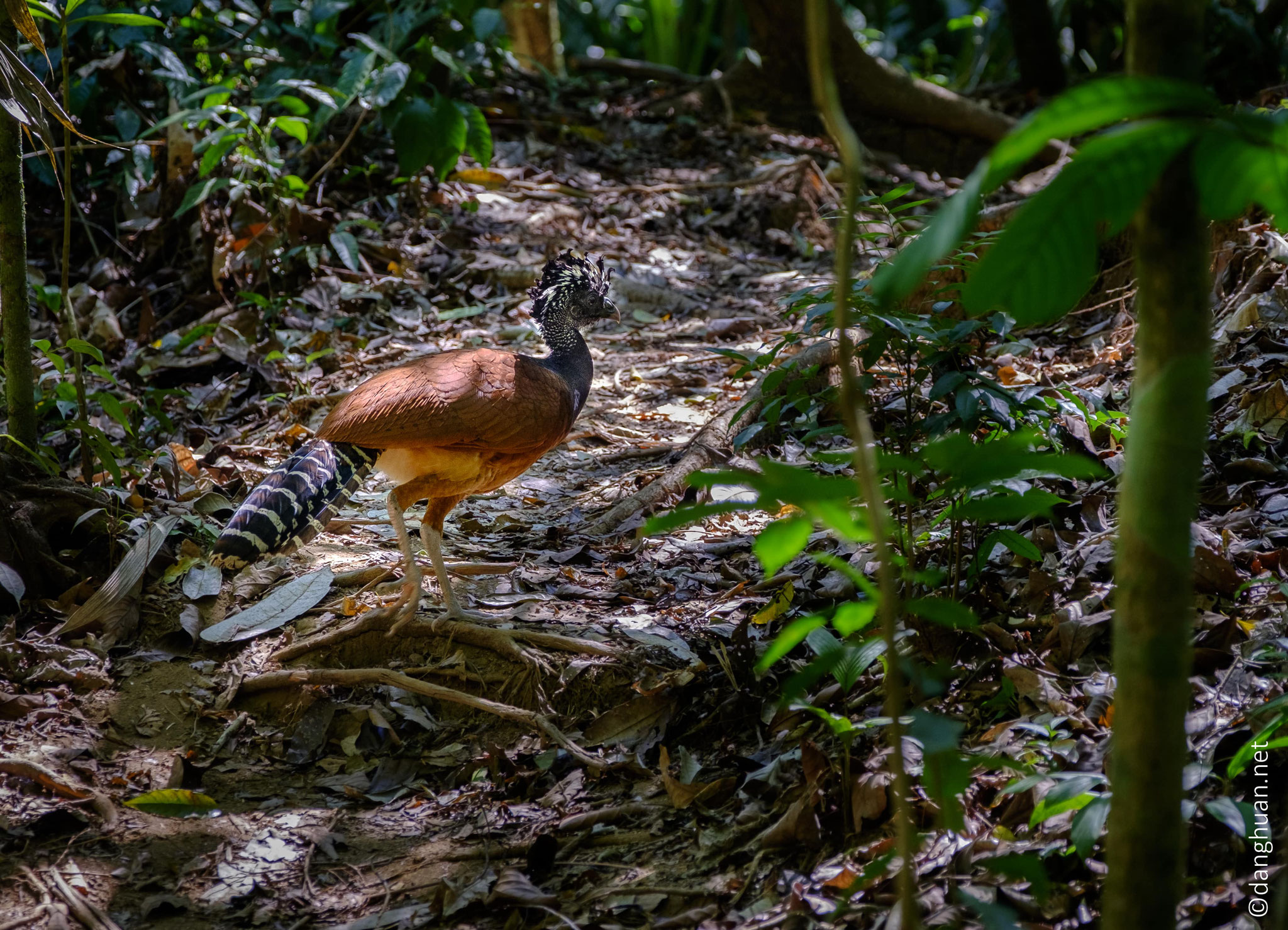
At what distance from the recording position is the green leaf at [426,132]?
658 centimetres

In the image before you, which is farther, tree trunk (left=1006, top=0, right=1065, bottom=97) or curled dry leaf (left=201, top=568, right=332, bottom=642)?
tree trunk (left=1006, top=0, right=1065, bottom=97)

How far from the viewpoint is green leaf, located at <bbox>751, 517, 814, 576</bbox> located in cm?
136

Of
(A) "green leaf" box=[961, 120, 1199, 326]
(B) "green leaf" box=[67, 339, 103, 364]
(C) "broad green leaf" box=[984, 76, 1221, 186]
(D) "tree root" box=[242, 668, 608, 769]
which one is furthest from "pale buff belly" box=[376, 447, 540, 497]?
(C) "broad green leaf" box=[984, 76, 1221, 186]

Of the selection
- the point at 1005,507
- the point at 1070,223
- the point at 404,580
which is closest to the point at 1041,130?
the point at 1070,223

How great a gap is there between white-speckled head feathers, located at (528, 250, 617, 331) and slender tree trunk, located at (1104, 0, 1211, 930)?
3.44 metres

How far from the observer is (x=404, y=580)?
3.88 meters

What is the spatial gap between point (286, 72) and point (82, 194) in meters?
1.97

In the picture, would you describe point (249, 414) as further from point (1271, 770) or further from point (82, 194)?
point (1271, 770)

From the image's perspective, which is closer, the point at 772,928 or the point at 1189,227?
A: the point at 1189,227

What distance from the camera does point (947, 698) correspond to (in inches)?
108

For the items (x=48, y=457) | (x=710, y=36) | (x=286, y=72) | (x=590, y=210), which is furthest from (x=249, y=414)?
(x=710, y=36)

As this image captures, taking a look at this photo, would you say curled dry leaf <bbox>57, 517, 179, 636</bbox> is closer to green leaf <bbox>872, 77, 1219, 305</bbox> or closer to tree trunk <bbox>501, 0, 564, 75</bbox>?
green leaf <bbox>872, 77, 1219, 305</bbox>

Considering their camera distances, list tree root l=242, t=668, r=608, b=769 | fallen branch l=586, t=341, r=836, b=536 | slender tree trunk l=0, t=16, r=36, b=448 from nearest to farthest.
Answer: tree root l=242, t=668, r=608, b=769 → slender tree trunk l=0, t=16, r=36, b=448 → fallen branch l=586, t=341, r=836, b=536

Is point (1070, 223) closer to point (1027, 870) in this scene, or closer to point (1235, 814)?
point (1027, 870)
